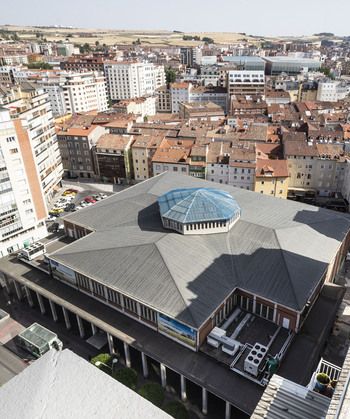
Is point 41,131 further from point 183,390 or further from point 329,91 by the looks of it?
point 329,91

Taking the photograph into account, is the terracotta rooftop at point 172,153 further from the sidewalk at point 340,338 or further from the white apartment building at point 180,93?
the white apartment building at point 180,93

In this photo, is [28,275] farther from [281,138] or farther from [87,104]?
[87,104]

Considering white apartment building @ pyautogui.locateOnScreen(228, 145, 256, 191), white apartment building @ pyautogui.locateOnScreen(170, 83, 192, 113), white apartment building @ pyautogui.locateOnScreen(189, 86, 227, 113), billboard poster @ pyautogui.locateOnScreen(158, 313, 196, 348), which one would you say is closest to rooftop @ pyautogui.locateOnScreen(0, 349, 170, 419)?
billboard poster @ pyautogui.locateOnScreen(158, 313, 196, 348)

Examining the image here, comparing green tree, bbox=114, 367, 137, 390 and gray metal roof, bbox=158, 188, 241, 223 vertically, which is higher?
gray metal roof, bbox=158, 188, 241, 223

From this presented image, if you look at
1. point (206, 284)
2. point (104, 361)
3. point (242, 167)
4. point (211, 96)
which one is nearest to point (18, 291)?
point (104, 361)

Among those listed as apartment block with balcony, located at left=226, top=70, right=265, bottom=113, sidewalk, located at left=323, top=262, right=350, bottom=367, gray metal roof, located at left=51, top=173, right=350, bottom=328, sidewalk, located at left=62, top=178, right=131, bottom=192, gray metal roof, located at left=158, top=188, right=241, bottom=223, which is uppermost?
apartment block with balcony, located at left=226, top=70, right=265, bottom=113

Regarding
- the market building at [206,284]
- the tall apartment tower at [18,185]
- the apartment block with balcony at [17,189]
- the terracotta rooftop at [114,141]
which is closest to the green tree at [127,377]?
the market building at [206,284]

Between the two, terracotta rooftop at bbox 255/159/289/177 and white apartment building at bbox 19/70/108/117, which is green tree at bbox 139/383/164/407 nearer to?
terracotta rooftop at bbox 255/159/289/177
